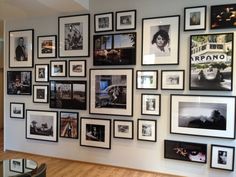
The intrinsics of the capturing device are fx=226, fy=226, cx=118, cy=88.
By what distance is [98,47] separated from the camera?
3.67 meters

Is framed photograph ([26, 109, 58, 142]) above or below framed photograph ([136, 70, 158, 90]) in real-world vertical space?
below

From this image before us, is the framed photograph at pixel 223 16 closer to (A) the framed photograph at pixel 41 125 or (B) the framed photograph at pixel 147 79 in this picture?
(B) the framed photograph at pixel 147 79

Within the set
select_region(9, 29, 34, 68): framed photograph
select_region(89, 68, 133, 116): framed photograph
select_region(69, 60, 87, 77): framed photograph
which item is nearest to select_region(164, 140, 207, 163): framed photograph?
select_region(89, 68, 133, 116): framed photograph

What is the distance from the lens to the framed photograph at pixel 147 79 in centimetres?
337

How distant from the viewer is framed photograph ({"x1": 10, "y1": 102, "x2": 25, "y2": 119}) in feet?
14.0

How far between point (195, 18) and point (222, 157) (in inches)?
75.8

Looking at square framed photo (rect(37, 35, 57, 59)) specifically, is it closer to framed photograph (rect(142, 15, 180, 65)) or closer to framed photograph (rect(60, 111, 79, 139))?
framed photograph (rect(60, 111, 79, 139))

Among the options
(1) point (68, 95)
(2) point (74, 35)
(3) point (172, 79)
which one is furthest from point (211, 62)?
(1) point (68, 95)

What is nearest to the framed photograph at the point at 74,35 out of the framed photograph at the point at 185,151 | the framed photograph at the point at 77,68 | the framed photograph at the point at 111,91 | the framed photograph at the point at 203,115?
the framed photograph at the point at 77,68

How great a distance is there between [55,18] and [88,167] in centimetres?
260

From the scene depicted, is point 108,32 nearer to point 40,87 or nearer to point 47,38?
point 47,38

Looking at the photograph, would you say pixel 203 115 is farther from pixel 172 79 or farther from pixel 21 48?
pixel 21 48

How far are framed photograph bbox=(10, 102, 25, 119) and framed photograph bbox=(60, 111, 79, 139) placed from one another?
868 mm

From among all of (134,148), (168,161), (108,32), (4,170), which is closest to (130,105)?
(134,148)
